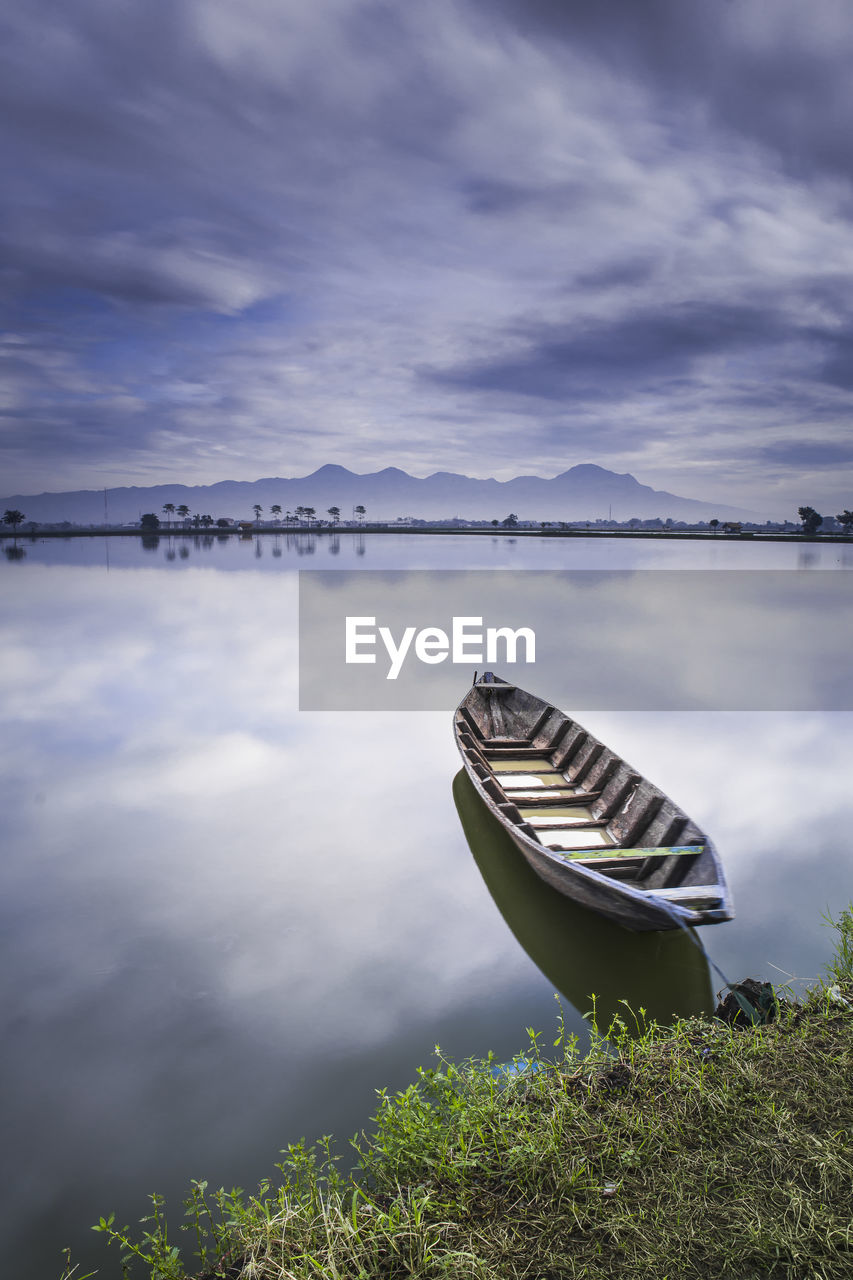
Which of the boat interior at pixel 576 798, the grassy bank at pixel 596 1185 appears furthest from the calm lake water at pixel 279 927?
the grassy bank at pixel 596 1185

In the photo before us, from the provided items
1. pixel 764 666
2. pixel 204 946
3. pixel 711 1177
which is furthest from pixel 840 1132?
pixel 764 666

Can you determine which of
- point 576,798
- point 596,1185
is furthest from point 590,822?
point 596,1185

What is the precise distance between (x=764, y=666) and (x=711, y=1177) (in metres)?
19.9

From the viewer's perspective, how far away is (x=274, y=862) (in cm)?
807

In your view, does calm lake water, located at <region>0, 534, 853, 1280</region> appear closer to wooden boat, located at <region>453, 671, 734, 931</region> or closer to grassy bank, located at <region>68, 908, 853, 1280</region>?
wooden boat, located at <region>453, 671, 734, 931</region>

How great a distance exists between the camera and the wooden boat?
539 centimetres

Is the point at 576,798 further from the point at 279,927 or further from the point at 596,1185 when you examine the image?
the point at 596,1185

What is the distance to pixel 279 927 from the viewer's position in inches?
267

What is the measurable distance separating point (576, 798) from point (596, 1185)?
17.8ft

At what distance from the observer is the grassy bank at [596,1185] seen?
2740mm

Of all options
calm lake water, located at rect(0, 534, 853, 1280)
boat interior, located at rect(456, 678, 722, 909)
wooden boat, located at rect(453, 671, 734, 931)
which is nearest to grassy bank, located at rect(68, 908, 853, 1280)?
calm lake water, located at rect(0, 534, 853, 1280)

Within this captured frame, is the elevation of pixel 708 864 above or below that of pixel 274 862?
above

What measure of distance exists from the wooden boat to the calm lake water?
676 millimetres

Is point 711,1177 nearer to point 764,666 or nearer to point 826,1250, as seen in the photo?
point 826,1250
